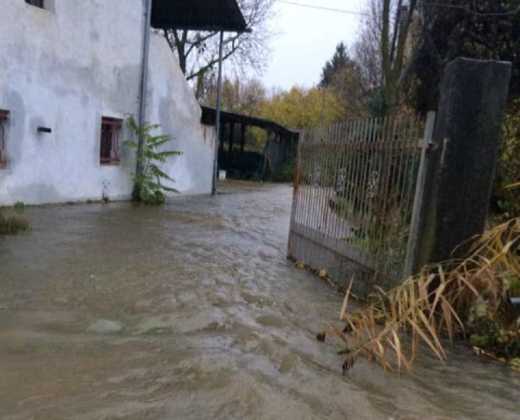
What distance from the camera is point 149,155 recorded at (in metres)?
12.1

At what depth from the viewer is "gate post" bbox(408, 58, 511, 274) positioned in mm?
3846

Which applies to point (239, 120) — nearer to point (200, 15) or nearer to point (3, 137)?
point (200, 15)

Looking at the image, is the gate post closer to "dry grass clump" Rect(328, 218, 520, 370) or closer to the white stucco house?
"dry grass clump" Rect(328, 218, 520, 370)

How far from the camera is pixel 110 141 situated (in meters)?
11.8

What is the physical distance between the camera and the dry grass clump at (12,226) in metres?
6.74

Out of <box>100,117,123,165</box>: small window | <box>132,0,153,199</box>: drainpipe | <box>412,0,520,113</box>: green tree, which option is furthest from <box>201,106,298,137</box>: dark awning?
<box>412,0,520,113</box>: green tree

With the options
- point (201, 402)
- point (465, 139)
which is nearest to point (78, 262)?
point (201, 402)

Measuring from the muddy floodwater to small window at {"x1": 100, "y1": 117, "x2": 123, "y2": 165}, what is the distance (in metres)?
5.78

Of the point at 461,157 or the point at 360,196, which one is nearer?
the point at 461,157

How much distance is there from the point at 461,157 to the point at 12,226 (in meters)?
6.07

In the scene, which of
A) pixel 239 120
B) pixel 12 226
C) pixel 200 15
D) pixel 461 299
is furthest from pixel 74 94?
pixel 239 120

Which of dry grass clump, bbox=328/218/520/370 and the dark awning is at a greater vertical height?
the dark awning

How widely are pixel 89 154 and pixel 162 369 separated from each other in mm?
8901

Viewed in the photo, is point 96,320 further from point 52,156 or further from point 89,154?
point 89,154
